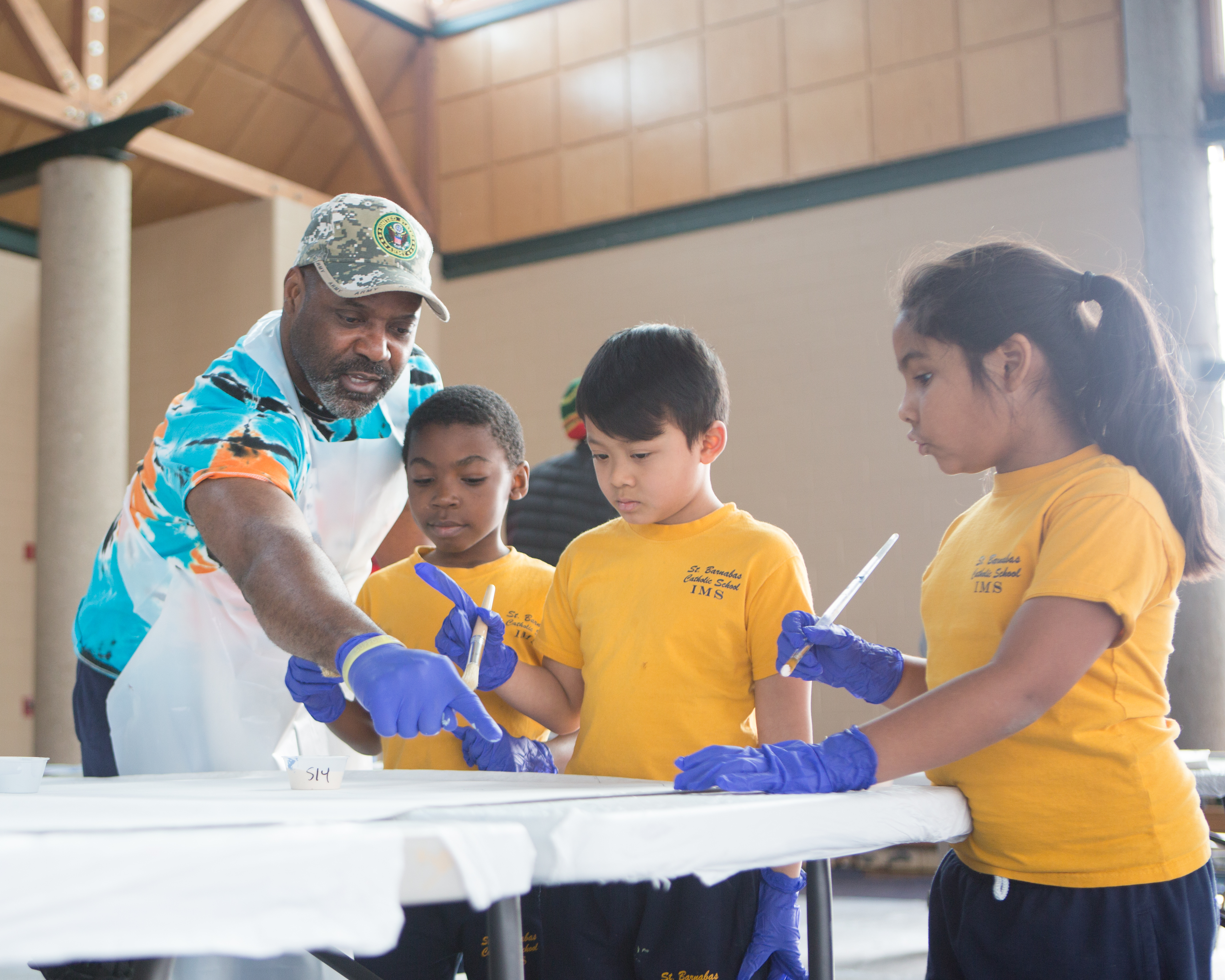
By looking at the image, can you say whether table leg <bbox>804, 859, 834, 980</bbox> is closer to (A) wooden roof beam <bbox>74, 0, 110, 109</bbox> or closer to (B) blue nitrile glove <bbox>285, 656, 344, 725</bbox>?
(B) blue nitrile glove <bbox>285, 656, 344, 725</bbox>

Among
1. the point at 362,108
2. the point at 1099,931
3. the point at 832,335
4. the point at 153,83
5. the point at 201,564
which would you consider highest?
the point at 362,108

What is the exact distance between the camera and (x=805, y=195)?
5086mm

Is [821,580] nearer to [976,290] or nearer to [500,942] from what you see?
[976,290]

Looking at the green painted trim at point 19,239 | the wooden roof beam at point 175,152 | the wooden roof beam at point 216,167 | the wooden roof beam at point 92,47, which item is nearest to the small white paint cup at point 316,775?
the wooden roof beam at point 175,152

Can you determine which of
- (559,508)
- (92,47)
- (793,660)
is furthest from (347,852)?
(92,47)

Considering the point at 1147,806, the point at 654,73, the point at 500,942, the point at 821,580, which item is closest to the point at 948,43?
the point at 654,73

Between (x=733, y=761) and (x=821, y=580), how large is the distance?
13.4ft

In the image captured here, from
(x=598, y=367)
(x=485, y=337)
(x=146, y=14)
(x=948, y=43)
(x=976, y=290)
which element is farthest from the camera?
(x=485, y=337)

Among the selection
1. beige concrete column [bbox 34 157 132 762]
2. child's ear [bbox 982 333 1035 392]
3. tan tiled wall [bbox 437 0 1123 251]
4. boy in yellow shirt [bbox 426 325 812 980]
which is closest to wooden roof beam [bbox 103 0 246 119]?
beige concrete column [bbox 34 157 132 762]

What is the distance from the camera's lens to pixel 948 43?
4754 millimetres

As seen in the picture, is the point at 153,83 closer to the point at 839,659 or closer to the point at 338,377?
the point at 338,377

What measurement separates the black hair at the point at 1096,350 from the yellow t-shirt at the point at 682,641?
32cm

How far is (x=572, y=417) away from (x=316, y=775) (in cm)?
→ 192

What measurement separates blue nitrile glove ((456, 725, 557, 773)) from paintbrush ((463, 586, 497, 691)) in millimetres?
118
